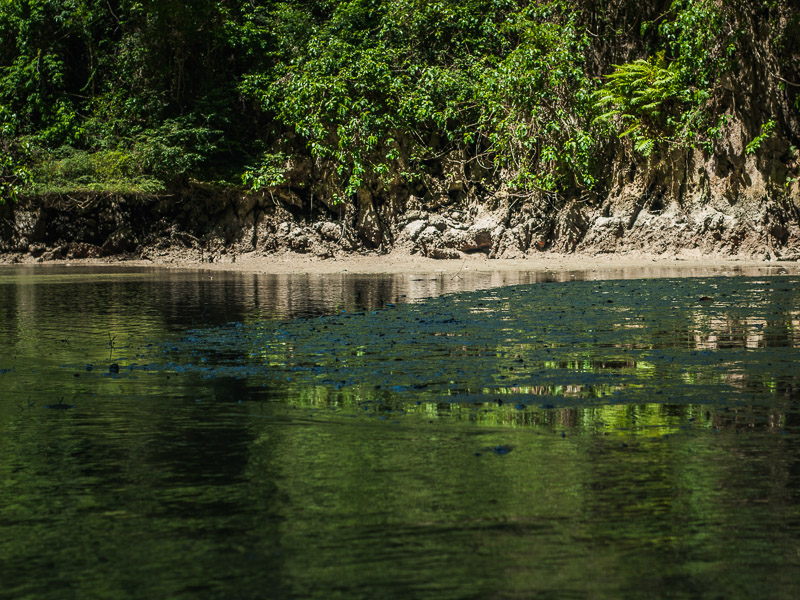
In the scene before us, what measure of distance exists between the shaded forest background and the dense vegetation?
64 mm

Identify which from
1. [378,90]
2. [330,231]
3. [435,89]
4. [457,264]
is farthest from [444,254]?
[378,90]

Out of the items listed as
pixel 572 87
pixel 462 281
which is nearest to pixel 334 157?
pixel 572 87

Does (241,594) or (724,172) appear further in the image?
(724,172)

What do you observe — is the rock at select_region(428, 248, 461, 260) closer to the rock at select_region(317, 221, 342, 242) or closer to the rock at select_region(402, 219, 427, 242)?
the rock at select_region(402, 219, 427, 242)

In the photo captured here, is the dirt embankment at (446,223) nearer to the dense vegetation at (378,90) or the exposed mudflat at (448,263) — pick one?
the exposed mudflat at (448,263)

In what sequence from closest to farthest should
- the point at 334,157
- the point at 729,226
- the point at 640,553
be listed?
1. the point at 640,553
2. the point at 729,226
3. the point at 334,157

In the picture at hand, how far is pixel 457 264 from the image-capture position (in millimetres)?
25891

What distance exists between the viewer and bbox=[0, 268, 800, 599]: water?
3.15 meters

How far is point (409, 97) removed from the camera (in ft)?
88.3

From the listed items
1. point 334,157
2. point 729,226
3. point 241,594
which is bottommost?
point 241,594

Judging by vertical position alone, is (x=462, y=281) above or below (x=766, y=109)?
below

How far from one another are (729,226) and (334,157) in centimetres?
1139

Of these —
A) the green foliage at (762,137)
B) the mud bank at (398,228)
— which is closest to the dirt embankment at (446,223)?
the mud bank at (398,228)

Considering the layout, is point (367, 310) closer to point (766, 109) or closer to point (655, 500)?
point (655, 500)
